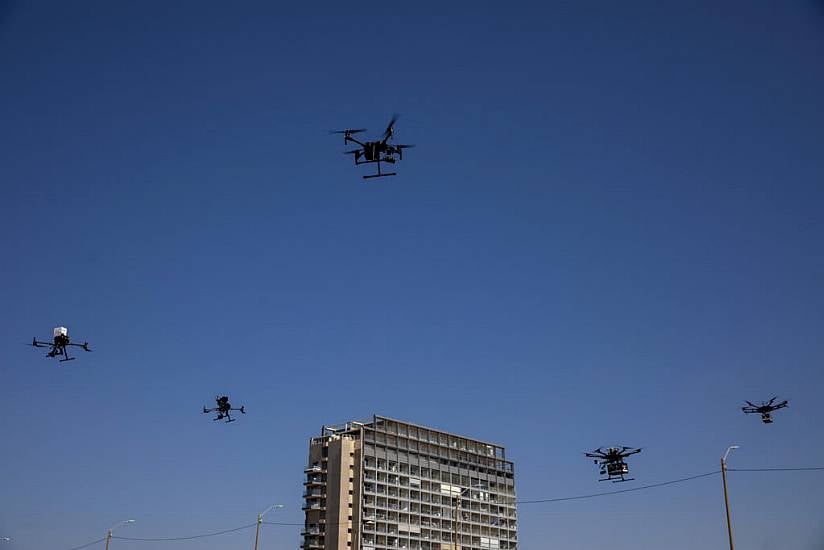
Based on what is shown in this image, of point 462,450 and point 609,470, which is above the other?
point 462,450

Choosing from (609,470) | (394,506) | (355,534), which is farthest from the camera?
(394,506)

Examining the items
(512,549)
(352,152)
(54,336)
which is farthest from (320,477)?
(352,152)

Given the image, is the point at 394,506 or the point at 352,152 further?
the point at 394,506

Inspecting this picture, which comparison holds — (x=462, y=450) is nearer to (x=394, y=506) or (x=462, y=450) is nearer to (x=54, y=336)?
(x=394, y=506)

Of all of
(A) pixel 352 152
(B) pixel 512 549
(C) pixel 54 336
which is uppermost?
(A) pixel 352 152

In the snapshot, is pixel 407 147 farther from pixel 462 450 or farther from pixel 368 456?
pixel 462 450

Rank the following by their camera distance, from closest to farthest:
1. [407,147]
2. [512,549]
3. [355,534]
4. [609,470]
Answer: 1. [407,147]
2. [609,470]
3. [355,534]
4. [512,549]
